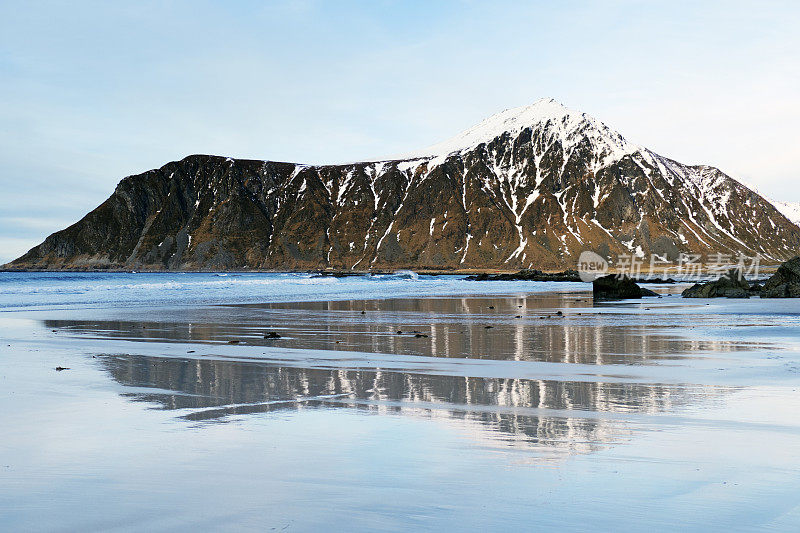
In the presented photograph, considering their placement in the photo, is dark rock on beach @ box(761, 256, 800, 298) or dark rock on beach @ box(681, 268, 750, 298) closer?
dark rock on beach @ box(761, 256, 800, 298)

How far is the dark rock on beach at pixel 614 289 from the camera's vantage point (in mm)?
44562

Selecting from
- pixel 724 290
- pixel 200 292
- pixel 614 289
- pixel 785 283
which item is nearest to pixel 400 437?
pixel 614 289

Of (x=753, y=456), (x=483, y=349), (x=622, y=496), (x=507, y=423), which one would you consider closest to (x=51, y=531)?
(x=622, y=496)

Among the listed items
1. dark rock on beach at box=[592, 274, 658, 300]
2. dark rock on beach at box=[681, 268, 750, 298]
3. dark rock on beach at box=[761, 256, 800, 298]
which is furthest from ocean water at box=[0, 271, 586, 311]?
dark rock on beach at box=[761, 256, 800, 298]

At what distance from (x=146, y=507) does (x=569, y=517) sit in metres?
3.05

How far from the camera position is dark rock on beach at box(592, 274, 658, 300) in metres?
44.6

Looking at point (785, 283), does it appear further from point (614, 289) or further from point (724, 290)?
point (614, 289)

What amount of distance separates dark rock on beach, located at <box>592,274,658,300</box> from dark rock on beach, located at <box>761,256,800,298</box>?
7.22 metres

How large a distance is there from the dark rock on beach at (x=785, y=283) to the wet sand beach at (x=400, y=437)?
86.8 feet

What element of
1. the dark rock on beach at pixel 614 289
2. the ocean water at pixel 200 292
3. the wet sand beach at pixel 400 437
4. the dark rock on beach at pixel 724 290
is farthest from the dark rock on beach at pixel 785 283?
the wet sand beach at pixel 400 437

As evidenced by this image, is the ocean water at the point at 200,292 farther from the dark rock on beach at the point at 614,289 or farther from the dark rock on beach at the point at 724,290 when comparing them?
the dark rock on beach at the point at 724,290

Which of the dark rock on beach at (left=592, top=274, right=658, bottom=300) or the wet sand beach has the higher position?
the dark rock on beach at (left=592, top=274, right=658, bottom=300)

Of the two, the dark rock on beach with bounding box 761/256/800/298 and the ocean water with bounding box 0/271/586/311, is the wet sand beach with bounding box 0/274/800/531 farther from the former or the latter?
the dark rock on beach with bounding box 761/256/800/298

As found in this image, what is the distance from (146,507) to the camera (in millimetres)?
5473
